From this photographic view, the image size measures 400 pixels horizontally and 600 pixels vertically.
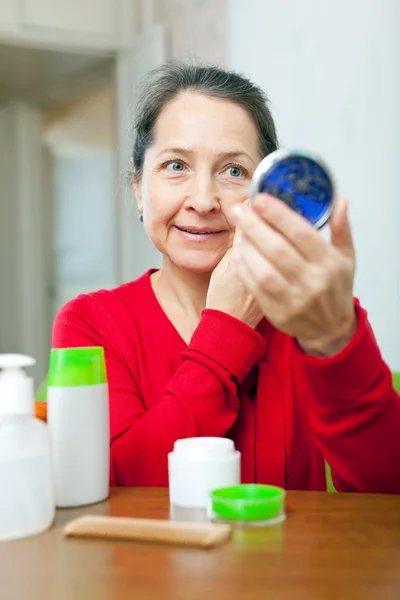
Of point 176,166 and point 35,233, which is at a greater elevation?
point 35,233

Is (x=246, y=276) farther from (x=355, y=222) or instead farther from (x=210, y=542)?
(x=355, y=222)

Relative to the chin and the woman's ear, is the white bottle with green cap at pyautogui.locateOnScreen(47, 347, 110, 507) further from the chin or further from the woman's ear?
the woman's ear

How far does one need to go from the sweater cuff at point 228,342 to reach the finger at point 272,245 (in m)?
0.38

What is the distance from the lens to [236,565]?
649 mm

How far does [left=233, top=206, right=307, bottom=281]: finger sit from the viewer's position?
0.71m

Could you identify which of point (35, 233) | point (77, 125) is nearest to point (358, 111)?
point (35, 233)

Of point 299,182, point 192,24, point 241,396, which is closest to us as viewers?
point 299,182

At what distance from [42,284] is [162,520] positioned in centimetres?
420

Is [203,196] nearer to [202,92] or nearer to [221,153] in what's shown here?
[221,153]

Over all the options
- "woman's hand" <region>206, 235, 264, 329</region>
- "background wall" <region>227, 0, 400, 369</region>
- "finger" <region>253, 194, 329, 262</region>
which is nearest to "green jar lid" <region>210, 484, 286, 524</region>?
"finger" <region>253, 194, 329, 262</region>

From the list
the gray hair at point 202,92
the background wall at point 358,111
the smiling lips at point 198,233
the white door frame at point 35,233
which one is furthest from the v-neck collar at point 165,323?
the white door frame at point 35,233

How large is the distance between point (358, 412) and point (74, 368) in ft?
1.02

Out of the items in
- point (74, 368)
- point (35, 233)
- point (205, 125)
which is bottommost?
point (74, 368)

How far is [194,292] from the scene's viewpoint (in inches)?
53.9
